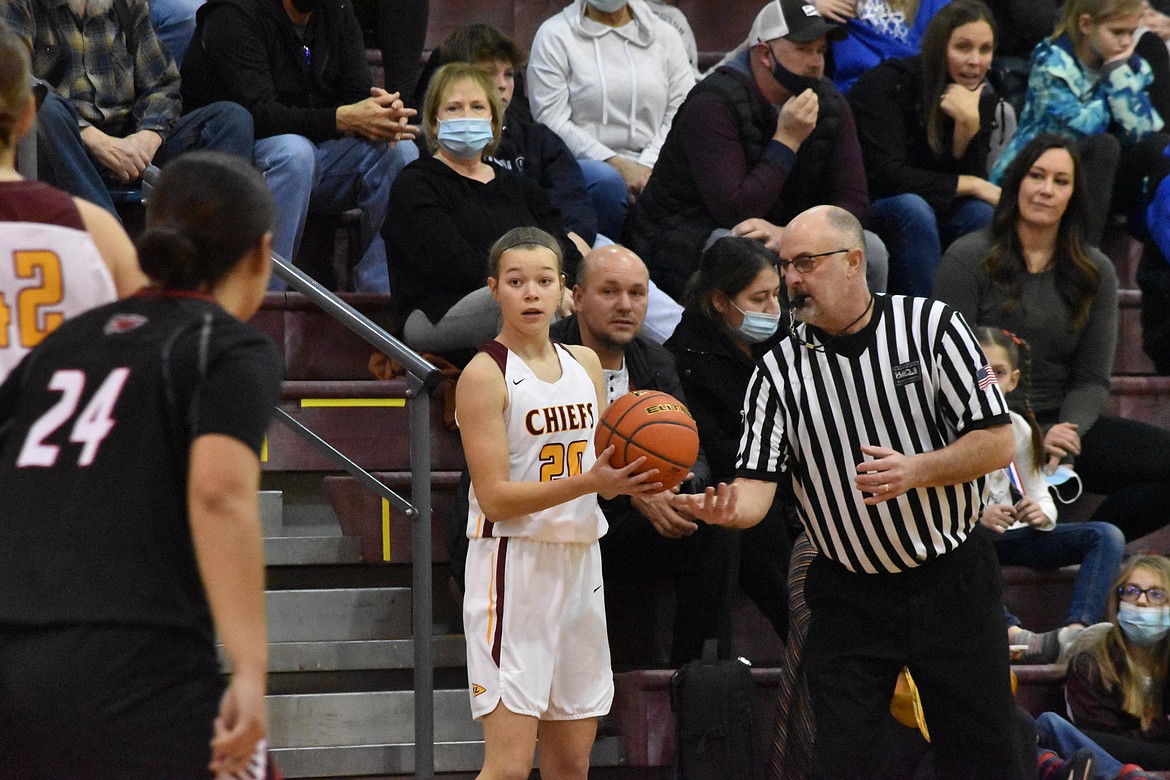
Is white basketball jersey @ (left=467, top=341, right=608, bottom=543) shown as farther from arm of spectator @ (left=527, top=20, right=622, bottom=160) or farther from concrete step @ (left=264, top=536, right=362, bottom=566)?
arm of spectator @ (left=527, top=20, right=622, bottom=160)

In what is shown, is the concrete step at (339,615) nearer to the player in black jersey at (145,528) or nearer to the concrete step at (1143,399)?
the player in black jersey at (145,528)

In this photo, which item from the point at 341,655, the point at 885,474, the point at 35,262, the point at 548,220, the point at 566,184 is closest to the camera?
the point at 35,262

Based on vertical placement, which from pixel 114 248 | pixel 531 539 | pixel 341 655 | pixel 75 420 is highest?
pixel 114 248

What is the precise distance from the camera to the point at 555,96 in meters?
7.52

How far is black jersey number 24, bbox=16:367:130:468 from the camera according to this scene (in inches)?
95.9

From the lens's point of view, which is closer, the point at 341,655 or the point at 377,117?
the point at 341,655

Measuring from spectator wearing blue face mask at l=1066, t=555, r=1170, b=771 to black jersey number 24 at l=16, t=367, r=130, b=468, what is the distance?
167 inches

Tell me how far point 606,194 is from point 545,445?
264cm

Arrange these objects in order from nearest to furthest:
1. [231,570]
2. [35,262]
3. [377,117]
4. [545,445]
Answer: [231,570], [35,262], [545,445], [377,117]

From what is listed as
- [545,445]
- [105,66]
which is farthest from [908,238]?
[105,66]

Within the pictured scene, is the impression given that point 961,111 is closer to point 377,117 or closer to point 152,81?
point 377,117

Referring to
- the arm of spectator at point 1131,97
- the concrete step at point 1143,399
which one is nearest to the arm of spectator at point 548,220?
the concrete step at point 1143,399

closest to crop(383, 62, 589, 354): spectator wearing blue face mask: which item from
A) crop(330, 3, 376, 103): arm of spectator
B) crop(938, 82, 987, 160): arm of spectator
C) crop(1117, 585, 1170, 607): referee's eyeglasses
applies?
crop(330, 3, 376, 103): arm of spectator

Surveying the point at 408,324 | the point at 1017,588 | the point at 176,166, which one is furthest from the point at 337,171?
the point at 176,166
